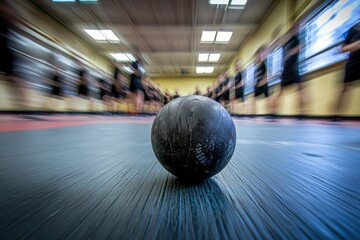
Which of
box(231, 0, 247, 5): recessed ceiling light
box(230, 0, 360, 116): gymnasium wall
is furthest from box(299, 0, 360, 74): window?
box(231, 0, 247, 5): recessed ceiling light

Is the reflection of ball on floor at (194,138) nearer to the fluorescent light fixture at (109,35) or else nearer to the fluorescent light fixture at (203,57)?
the fluorescent light fixture at (109,35)

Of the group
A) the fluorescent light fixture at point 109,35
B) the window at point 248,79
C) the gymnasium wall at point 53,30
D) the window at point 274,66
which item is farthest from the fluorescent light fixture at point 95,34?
the window at point 274,66

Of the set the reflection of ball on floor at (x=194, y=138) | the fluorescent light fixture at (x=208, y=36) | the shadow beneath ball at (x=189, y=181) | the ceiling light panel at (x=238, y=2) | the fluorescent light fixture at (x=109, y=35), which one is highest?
the fluorescent light fixture at (x=109, y=35)

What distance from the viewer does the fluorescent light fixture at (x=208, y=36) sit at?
7719 millimetres

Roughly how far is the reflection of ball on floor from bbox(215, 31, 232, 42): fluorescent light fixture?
8.01 metres

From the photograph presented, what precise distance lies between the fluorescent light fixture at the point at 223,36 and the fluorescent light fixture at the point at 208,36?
192 mm

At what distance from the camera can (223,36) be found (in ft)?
26.8

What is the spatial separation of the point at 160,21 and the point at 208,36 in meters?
2.17

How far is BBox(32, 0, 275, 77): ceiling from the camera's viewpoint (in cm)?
589

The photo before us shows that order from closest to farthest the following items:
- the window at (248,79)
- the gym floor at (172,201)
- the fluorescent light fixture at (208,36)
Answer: the gym floor at (172,201) → the fluorescent light fixture at (208,36) → the window at (248,79)

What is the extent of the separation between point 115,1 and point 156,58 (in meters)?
5.33

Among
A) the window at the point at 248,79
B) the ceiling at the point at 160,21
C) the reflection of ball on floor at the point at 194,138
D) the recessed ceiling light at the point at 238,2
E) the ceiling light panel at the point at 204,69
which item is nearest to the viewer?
the reflection of ball on floor at the point at 194,138

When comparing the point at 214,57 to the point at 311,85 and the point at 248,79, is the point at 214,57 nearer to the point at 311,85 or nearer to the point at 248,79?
the point at 248,79

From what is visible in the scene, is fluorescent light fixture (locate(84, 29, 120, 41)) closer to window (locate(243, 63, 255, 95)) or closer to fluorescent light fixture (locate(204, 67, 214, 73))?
window (locate(243, 63, 255, 95))
